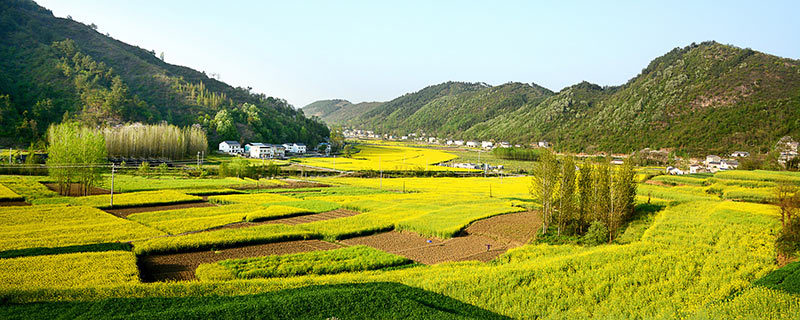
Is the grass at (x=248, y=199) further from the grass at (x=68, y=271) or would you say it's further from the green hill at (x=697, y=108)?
the green hill at (x=697, y=108)

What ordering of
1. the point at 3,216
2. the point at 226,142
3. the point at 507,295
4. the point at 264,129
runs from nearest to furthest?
the point at 507,295, the point at 3,216, the point at 226,142, the point at 264,129

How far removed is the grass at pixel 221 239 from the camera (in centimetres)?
1966

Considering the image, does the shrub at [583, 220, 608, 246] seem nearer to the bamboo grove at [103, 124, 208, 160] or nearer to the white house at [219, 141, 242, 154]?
the bamboo grove at [103, 124, 208, 160]

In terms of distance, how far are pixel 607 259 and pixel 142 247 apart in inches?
824

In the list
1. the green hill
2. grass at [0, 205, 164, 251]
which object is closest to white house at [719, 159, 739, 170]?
the green hill

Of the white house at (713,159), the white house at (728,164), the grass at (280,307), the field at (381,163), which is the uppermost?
the white house at (713,159)

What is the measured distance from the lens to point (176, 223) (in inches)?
1011

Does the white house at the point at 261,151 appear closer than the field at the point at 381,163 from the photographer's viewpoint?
No

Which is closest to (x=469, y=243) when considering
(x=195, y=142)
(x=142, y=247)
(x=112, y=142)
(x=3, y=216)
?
(x=142, y=247)

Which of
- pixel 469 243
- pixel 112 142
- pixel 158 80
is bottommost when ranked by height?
pixel 469 243

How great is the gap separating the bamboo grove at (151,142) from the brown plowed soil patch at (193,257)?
207 ft

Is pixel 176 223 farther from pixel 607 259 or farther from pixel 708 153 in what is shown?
pixel 708 153

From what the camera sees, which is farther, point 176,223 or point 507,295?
point 176,223

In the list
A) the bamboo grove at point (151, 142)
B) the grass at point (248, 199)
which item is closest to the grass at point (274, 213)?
the grass at point (248, 199)
